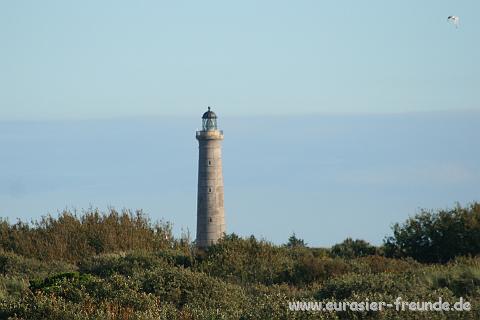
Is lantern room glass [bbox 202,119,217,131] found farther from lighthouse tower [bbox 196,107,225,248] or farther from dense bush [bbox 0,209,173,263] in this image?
dense bush [bbox 0,209,173,263]

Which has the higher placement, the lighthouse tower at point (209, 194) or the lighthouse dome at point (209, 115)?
the lighthouse dome at point (209, 115)

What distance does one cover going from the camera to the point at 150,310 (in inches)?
690

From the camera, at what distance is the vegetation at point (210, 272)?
18125 millimetres

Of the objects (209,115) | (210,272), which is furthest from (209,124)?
(210,272)

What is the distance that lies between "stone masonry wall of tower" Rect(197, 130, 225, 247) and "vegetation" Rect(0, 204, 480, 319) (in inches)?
341

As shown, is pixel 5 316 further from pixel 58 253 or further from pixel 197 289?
pixel 58 253

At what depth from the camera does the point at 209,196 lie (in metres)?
56.3

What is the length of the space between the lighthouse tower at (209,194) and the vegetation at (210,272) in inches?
341

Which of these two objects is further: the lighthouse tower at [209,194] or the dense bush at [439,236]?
the lighthouse tower at [209,194]

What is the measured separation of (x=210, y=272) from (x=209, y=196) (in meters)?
27.1

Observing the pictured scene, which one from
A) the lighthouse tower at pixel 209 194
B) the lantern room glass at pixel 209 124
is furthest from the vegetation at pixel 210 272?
the lantern room glass at pixel 209 124

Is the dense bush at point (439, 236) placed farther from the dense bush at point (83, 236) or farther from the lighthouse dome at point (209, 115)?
the lighthouse dome at point (209, 115)

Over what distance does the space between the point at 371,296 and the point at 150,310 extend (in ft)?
13.1

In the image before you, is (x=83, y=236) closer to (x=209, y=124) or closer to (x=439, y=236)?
(x=439, y=236)
